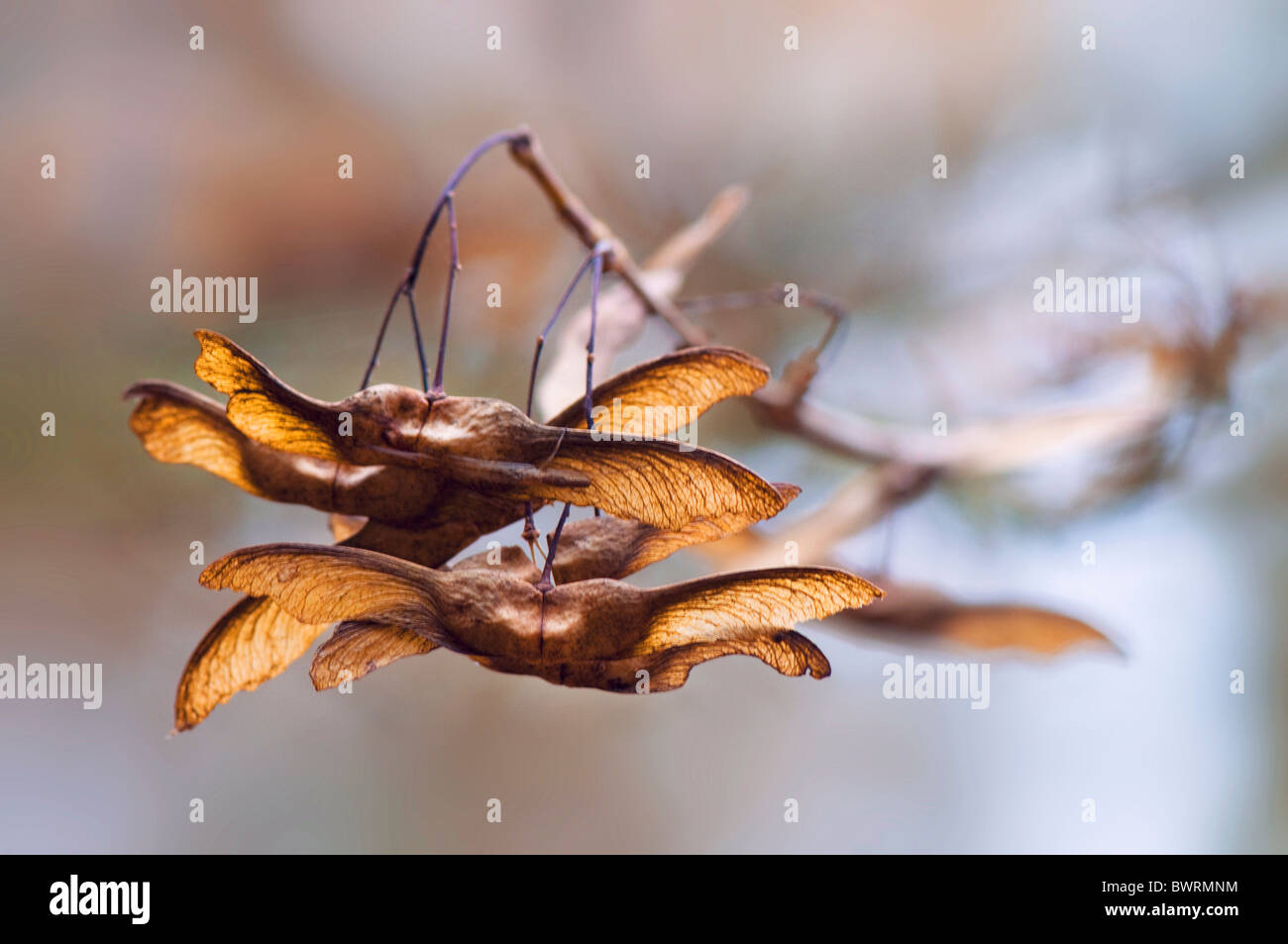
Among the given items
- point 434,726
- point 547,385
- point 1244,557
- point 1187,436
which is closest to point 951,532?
point 1187,436

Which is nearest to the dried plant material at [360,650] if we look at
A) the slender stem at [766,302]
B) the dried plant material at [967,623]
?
the slender stem at [766,302]

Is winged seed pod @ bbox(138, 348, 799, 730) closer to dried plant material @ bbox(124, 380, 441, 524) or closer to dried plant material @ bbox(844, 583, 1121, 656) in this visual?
dried plant material @ bbox(124, 380, 441, 524)

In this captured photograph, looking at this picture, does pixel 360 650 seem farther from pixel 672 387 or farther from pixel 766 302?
pixel 766 302

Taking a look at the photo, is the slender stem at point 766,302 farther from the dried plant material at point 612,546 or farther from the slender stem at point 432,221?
the dried plant material at point 612,546

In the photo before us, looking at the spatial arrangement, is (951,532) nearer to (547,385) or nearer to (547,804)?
(547,804)

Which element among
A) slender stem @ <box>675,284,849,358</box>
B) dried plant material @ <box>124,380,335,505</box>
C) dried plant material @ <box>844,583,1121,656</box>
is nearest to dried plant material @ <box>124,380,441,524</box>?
dried plant material @ <box>124,380,335,505</box>

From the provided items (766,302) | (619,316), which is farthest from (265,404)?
(766,302)
